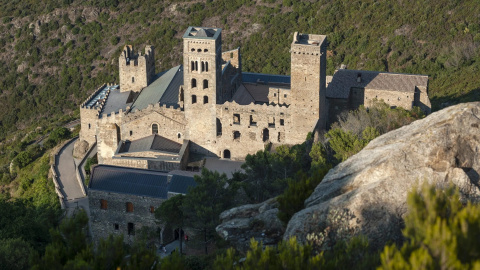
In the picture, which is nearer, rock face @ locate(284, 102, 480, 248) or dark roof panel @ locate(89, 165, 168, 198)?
rock face @ locate(284, 102, 480, 248)

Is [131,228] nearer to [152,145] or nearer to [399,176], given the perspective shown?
[152,145]

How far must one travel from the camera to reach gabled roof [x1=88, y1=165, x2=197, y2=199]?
50.7 meters

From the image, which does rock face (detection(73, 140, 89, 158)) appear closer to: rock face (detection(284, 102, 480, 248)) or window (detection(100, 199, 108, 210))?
window (detection(100, 199, 108, 210))

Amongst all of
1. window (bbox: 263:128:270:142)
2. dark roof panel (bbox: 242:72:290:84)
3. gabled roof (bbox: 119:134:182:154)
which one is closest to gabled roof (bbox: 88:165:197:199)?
gabled roof (bbox: 119:134:182:154)

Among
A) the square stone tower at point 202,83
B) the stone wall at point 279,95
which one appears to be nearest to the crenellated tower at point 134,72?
the square stone tower at point 202,83

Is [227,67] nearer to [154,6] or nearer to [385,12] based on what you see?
[385,12]

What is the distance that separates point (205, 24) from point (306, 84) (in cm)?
4766

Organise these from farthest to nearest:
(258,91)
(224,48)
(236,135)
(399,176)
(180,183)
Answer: (224,48), (258,91), (236,135), (180,183), (399,176)

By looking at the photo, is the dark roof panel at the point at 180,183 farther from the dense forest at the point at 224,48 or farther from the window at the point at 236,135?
the window at the point at 236,135

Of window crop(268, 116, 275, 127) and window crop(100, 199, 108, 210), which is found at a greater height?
window crop(268, 116, 275, 127)

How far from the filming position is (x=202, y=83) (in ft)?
191

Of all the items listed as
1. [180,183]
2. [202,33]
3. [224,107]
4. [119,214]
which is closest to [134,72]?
[202,33]

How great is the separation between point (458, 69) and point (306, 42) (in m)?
30.3

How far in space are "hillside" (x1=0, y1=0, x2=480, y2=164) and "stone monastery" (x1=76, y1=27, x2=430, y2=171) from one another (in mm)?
14257
